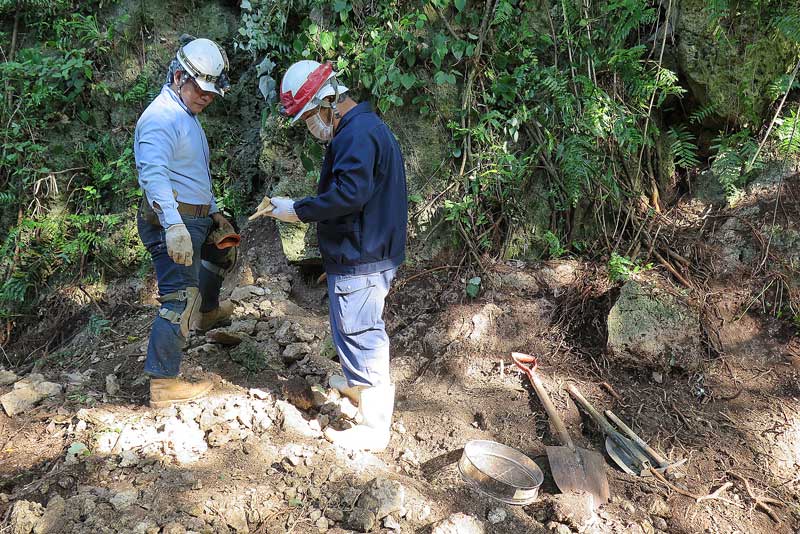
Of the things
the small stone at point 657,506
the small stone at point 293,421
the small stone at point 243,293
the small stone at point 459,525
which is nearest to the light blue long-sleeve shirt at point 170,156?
the small stone at point 293,421

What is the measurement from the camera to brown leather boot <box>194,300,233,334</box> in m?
3.84

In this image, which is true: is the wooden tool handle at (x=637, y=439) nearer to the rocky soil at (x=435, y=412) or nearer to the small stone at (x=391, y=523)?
the rocky soil at (x=435, y=412)

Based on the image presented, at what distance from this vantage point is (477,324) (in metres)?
4.02

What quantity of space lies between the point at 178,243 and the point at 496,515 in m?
2.12

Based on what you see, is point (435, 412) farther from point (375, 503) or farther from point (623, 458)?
point (623, 458)

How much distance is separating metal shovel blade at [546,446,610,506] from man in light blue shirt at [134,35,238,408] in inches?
83.1

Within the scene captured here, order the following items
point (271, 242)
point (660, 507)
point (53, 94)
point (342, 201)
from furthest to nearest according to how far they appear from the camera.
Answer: point (53, 94) → point (271, 242) → point (660, 507) → point (342, 201)

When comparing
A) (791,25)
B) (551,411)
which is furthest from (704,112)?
(551,411)

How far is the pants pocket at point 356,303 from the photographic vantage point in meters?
2.87

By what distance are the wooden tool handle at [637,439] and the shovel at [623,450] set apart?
0.09 ft

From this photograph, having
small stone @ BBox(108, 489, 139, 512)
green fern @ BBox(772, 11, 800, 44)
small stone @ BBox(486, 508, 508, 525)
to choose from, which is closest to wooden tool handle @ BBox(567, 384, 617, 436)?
small stone @ BBox(486, 508, 508, 525)

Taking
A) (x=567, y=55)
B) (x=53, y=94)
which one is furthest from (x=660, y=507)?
(x=53, y=94)

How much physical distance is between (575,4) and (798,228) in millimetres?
2362

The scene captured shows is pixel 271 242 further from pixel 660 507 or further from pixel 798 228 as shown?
pixel 798 228
